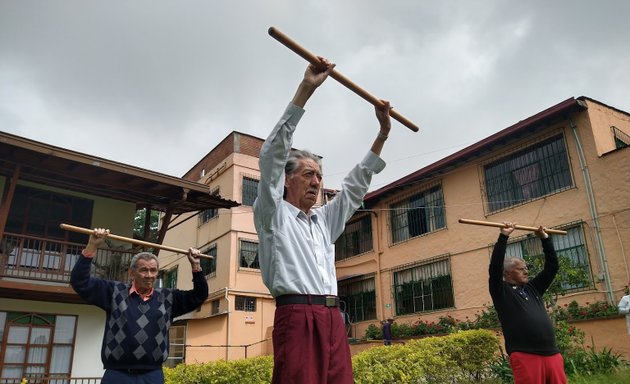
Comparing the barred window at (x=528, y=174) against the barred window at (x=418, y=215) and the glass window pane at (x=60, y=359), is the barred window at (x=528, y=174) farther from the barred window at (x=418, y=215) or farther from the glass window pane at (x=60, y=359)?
the glass window pane at (x=60, y=359)

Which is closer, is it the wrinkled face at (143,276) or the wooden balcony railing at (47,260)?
the wrinkled face at (143,276)

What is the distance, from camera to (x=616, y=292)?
Result: 1104 cm

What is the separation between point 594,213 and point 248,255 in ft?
38.7

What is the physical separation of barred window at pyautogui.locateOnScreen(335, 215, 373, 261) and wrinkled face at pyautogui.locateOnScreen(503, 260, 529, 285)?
15097 millimetres

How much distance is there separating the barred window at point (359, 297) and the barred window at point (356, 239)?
3.87ft

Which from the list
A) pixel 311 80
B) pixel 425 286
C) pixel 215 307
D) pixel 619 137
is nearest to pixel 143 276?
pixel 311 80

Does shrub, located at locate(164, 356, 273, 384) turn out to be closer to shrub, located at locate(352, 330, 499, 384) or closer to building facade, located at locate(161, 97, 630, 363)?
shrub, located at locate(352, 330, 499, 384)

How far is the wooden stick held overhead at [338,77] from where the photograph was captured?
2324mm

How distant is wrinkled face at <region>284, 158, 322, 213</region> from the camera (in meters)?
2.58

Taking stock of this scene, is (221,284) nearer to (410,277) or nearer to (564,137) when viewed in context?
(410,277)

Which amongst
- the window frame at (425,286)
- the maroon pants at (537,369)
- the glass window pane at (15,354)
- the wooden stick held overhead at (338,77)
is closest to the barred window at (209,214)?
the window frame at (425,286)

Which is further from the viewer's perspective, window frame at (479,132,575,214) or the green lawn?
window frame at (479,132,575,214)

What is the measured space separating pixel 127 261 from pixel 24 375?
119 inches

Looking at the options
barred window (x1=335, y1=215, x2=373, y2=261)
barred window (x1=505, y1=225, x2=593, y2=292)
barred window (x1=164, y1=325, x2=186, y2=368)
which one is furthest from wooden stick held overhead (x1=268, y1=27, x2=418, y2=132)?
barred window (x1=164, y1=325, x2=186, y2=368)
